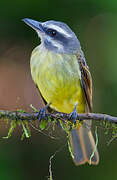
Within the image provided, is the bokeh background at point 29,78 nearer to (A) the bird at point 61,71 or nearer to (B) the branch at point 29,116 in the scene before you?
(A) the bird at point 61,71

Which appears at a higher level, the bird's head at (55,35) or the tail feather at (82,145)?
the bird's head at (55,35)

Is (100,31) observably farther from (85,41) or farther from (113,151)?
(113,151)

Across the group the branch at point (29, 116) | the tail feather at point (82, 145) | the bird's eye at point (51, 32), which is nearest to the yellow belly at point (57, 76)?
the bird's eye at point (51, 32)

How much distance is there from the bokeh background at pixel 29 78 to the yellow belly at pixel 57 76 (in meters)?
0.81

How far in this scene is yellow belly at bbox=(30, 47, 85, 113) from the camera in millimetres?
4648

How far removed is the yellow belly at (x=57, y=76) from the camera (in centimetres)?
465

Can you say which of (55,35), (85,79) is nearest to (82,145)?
(85,79)

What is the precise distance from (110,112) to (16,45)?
1.59 m

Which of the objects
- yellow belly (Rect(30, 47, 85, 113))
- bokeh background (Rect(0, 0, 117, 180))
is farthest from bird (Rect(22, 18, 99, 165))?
bokeh background (Rect(0, 0, 117, 180))

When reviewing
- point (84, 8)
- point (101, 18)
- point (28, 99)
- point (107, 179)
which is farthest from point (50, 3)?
point (107, 179)

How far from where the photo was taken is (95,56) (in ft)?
19.6

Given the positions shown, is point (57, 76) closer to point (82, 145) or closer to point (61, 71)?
point (61, 71)

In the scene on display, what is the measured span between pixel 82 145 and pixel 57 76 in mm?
1044

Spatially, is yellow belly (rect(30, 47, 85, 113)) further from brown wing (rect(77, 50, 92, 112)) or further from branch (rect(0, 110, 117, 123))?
branch (rect(0, 110, 117, 123))
